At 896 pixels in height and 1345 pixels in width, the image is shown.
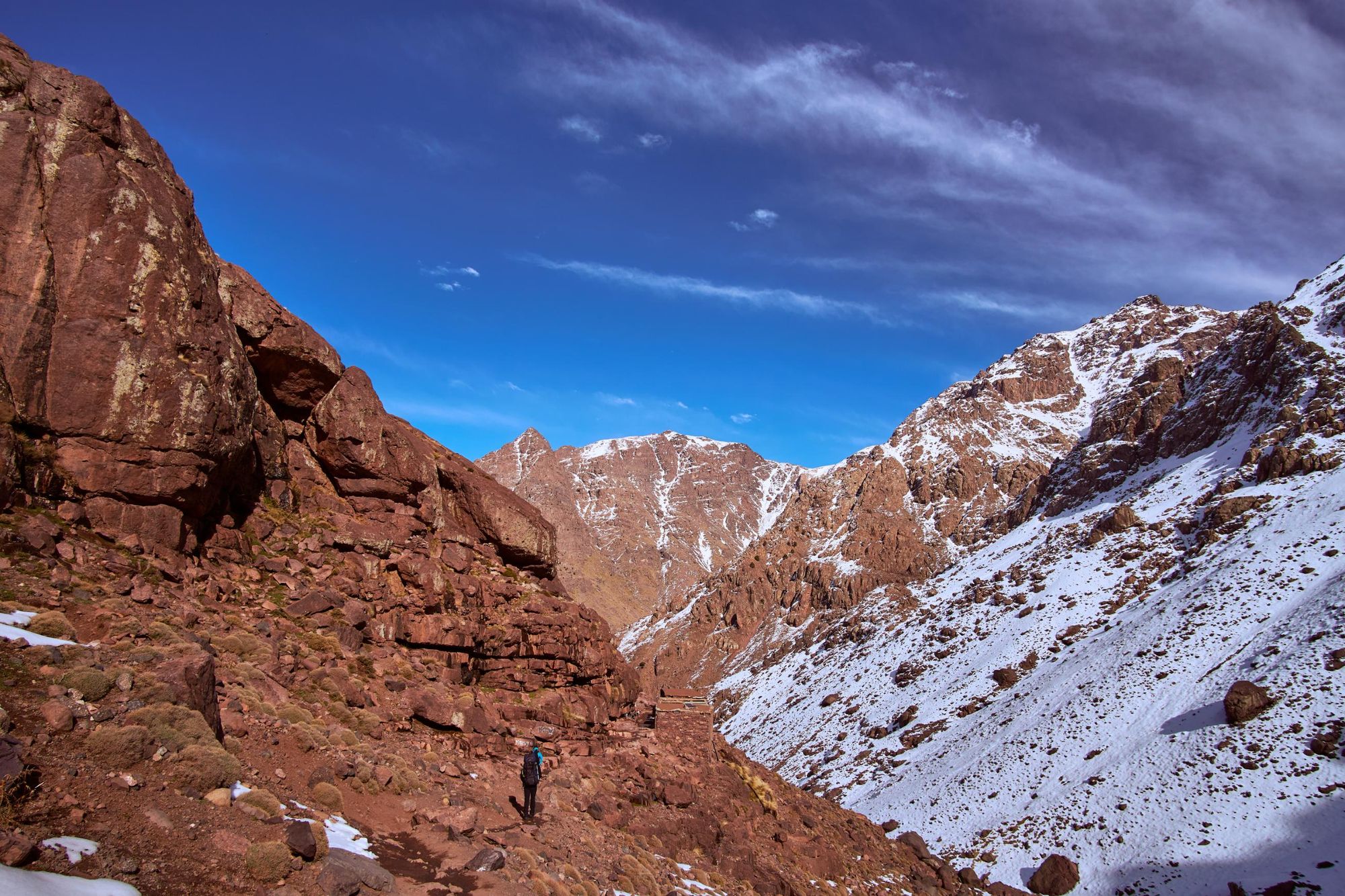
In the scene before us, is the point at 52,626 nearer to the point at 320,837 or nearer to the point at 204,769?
the point at 204,769

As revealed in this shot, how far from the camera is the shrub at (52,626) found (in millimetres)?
11062

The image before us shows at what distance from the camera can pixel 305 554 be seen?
776 inches

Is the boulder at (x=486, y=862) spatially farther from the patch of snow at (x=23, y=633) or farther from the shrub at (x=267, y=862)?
the patch of snow at (x=23, y=633)

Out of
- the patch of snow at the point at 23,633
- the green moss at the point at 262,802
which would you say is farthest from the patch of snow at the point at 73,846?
the patch of snow at the point at 23,633

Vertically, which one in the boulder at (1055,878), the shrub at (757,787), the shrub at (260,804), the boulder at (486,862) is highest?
the shrub at (260,804)

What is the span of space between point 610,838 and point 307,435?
1485 cm

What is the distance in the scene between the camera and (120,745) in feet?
30.9

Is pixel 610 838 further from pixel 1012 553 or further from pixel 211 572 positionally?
pixel 1012 553

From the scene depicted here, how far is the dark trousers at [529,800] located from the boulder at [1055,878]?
128 ft

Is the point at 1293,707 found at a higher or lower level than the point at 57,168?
lower

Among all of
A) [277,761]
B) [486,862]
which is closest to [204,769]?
[277,761]

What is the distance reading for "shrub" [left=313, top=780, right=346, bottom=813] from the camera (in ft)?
39.8

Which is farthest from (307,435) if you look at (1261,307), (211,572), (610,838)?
(1261,307)

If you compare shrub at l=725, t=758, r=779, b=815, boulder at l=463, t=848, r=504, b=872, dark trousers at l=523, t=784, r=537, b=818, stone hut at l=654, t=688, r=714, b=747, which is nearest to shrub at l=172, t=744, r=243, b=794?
boulder at l=463, t=848, r=504, b=872
